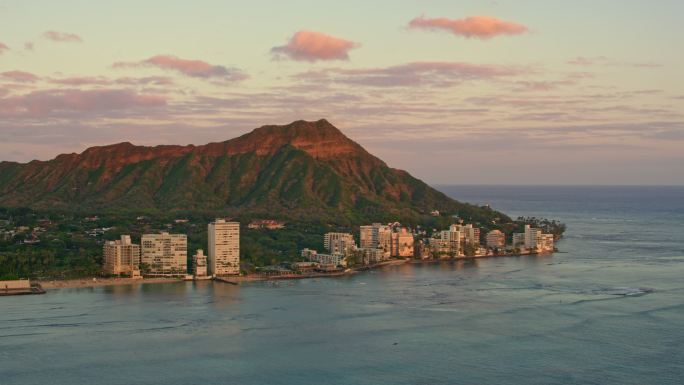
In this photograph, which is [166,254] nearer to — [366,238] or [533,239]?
[366,238]

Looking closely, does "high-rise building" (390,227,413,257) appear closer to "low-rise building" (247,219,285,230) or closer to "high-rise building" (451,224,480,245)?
"high-rise building" (451,224,480,245)

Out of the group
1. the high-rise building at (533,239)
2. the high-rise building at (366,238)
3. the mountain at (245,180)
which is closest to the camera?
the high-rise building at (366,238)

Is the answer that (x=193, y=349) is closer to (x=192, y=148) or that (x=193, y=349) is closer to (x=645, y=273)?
(x=645, y=273)


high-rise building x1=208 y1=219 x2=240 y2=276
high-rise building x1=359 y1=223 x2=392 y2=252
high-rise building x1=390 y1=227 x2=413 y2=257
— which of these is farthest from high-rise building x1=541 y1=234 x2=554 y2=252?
high-rise building x1=208 y1=219 x2=240 y2=276

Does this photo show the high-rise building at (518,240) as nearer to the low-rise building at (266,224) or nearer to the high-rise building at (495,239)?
the high-rise building at (495,239)

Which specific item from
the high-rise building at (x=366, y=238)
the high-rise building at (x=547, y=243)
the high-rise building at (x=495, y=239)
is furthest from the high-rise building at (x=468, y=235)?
the high-rise building at (x=366, y=238)

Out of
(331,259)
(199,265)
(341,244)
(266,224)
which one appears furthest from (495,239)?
(199,265)

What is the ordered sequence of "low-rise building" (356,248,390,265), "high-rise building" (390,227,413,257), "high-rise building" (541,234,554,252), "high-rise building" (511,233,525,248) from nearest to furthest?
"low-rise building" (356,248,390,265)
"high-rise building" (390,227,413,257)
"high-rise building" (541,234,554,252)
"high-rise building" (511,233,525,248)
